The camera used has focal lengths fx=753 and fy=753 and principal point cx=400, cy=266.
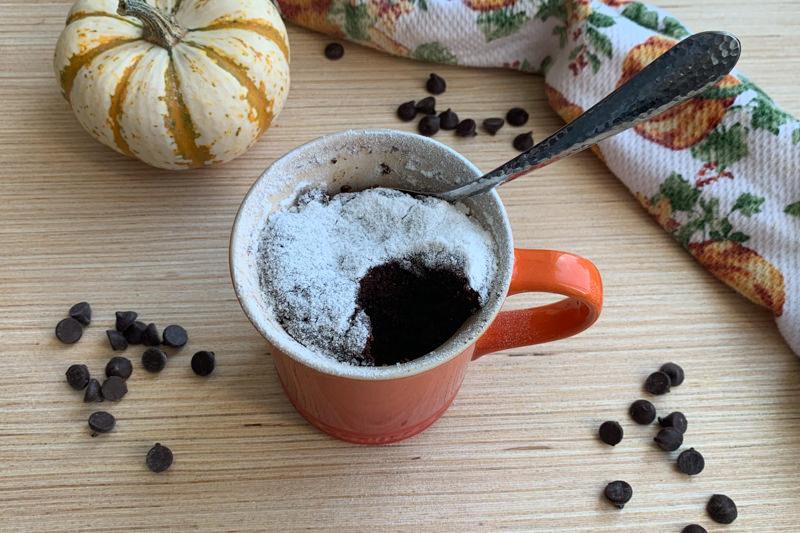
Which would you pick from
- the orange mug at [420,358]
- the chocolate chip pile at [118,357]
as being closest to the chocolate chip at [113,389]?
the chocolate chip pile at [118,357]

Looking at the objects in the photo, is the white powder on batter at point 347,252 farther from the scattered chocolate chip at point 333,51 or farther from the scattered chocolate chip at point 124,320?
the scattered chocolate chip at point 333,51

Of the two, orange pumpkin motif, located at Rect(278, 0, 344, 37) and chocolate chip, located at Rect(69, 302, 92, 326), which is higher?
orange pumpkin motif, located at Rect(278, 0, 344, 37)

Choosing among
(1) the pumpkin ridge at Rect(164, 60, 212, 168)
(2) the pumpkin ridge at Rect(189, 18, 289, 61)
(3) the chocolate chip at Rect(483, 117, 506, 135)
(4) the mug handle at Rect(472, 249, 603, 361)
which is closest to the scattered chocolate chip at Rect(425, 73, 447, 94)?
(3) the chocolate chip at Rect(483, 117, 506, 135)

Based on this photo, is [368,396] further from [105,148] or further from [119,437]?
[105,148]

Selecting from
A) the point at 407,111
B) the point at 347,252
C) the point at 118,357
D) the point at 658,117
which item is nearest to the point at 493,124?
the point at 407,111

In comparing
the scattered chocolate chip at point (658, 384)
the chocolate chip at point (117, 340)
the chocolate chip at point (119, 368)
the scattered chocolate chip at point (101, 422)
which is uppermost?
the scattered chocolate chip at point (658, 384)

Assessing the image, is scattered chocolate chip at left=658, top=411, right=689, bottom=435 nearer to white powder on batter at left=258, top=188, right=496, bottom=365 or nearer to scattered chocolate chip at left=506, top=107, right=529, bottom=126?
white powder on batter at left=258, top=188, right=496, bottom=365
